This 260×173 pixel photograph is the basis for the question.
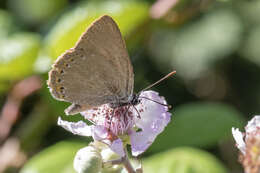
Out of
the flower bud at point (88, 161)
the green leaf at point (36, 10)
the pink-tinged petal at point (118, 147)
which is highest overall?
the green leaf at point (36, 10)

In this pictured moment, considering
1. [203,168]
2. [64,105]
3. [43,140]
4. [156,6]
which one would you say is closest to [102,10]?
[156,6]

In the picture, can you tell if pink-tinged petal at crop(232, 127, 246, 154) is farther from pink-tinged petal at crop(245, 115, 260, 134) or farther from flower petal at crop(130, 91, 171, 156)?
flower petal at crop(130, 91, 171, 156)

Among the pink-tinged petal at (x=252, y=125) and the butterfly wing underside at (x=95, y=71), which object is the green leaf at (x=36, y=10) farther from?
the pink-tinged petal at (x=252, y=125)

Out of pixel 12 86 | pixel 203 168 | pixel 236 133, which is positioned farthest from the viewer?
pixel 12 86

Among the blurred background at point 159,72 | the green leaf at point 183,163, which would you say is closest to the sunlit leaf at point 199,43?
the blurred background at point 159,72

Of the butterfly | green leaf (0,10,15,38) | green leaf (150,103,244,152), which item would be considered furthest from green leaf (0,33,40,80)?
the butterfly

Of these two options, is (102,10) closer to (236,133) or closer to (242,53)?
(242,53)

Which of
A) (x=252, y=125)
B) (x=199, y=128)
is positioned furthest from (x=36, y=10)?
(x=252, y=125)
